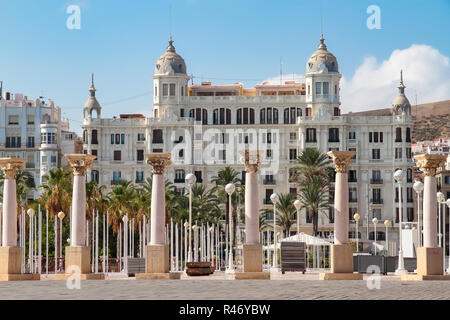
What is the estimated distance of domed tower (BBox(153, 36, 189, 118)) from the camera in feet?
468

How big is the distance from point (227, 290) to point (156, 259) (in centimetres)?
918

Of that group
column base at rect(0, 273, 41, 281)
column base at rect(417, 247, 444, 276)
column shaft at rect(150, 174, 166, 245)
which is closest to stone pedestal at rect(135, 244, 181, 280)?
column shaft at rect(150, 174, 166, 245)

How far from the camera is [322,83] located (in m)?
142

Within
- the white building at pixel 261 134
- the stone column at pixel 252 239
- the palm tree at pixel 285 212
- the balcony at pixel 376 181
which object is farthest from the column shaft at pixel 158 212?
the balcony at pixel 376 181

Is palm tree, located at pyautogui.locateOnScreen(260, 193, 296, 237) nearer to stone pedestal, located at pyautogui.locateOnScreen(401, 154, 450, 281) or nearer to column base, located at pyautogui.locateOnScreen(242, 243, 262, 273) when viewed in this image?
column base, located at pyautogui.locateOnScreen(242, 243, 262, 273)

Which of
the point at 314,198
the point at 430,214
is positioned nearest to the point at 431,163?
the point at 430,214

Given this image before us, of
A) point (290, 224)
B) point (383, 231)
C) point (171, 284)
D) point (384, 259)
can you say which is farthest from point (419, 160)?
point (383, 231)

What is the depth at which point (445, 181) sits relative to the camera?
148 metres

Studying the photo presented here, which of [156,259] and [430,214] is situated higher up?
[430,214]

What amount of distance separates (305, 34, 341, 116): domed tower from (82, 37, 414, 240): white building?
0.38ft

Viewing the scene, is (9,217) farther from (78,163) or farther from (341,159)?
(341,159)

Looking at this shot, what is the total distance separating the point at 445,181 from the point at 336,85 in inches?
715

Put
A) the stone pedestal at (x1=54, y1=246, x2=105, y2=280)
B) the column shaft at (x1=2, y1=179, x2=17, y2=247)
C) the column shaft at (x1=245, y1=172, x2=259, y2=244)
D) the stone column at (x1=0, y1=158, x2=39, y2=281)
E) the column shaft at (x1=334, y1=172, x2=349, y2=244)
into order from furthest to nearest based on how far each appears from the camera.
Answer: the column shaft at (x1=2, y1=179, x2=17, y2=247), the stone column at (x1=0, y1=158, x2=39, y2=281), the column shaft at (x1=245, y1=172, x2=259, y2=244), the stone pedestal at (x1=54, y1=246, x2=105, y2=280), the column shaft at (x1=334, y1=172, x2=349, y2=244)
